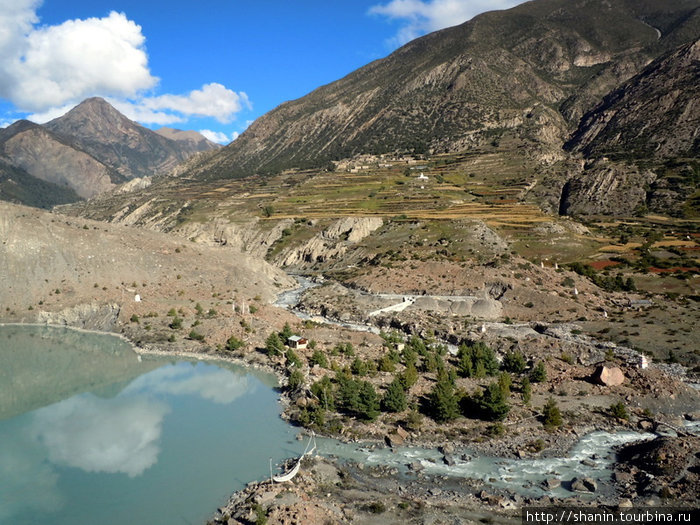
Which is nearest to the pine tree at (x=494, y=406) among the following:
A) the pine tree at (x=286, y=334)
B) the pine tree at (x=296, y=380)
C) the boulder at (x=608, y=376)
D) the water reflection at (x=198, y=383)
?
the boulder at (x=608, y=376)

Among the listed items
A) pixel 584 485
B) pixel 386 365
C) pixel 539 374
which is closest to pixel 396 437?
pixel 584 485

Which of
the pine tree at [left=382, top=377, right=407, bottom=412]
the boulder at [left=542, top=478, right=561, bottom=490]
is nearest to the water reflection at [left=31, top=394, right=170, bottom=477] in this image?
the pine tree at [left=382, top=377, right=407, bottom=412]

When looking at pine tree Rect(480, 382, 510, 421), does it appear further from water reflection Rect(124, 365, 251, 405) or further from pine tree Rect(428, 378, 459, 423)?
water reflection Rect(124, 365, 251, 405)

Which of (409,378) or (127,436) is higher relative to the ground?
(127,436)

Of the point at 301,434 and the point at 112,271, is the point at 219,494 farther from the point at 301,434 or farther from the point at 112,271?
the point at 112,271

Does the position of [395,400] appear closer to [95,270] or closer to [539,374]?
[539,374]

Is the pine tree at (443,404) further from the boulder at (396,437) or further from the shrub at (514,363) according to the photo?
the shrub at (514,363)

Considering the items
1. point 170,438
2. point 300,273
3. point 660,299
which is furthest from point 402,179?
point 170,438
